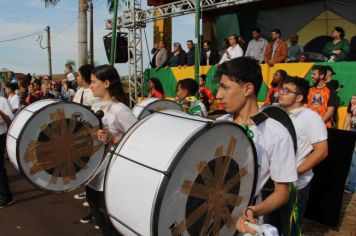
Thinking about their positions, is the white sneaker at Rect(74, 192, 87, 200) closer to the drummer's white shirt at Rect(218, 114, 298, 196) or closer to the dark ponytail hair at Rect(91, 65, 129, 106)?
the dark ponytail hair at Rect(91, 65, 129, 106)

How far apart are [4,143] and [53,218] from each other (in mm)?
1337

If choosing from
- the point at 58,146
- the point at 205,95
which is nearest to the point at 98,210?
the point at 58,146

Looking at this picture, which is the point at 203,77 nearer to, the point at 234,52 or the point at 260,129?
the point at 234,52

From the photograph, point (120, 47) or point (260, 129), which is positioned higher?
point (120, 47)

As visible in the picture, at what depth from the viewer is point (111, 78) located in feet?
11.2

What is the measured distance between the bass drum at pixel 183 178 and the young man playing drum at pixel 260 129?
0.31ft

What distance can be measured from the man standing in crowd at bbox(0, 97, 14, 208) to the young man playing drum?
409 centimetres

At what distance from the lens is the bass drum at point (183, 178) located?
1.84m

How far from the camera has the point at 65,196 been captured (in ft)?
19.8

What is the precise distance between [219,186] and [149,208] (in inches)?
14.2

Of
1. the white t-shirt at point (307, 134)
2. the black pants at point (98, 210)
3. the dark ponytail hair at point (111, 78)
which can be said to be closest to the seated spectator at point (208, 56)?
the dark ponytail hair at point (111, 78)

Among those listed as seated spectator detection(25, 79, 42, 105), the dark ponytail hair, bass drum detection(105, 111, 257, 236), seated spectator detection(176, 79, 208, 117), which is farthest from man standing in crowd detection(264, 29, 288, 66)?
bass drum detection(105, 111, 257, 236)

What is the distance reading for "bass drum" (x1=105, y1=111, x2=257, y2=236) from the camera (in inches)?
72.5

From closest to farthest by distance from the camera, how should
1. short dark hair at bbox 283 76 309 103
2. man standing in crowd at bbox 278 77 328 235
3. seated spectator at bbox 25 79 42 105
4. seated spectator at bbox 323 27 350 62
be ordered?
man standing in crowd at bbox 278 77 328 235
short dark hair at bbox 283 76 309 103
seated spectator at bbox 323 27 350 62
seated spectator at bbox 25 79 42 105
